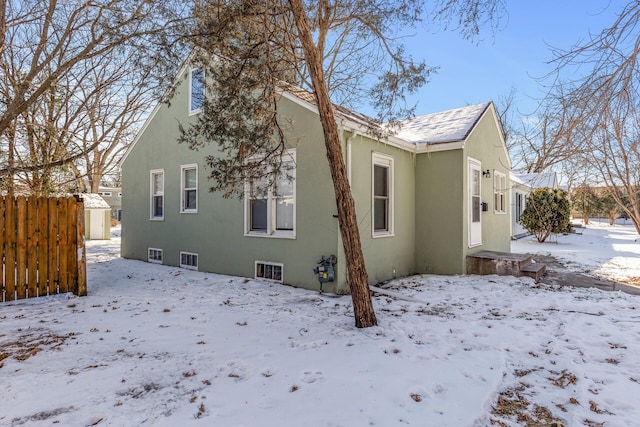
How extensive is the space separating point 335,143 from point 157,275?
595cm

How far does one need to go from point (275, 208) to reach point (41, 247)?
408cm

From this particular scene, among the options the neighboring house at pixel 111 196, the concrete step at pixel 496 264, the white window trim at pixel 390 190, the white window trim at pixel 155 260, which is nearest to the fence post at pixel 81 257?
the white window trim at pixel 155 260

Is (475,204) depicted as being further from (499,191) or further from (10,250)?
(10,250)

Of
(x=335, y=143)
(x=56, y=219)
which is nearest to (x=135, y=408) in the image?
(x=335, y=143)

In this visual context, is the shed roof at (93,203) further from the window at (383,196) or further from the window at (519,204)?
the window at (519,204)

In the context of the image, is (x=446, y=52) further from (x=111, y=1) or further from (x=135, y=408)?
(x=135, y=408)

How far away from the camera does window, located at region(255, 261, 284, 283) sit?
23.7 ft

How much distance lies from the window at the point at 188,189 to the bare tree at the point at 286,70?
12.6 ft

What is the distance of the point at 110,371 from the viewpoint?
328 cm

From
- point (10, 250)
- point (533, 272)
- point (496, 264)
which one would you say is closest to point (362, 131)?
point (496, 264)

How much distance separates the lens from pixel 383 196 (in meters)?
7.60

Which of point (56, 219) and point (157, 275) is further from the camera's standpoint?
point (157, 275)

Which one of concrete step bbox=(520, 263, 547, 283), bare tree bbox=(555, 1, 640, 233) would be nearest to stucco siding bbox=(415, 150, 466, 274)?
concrete step bbox=(520, 263, 547, 283)

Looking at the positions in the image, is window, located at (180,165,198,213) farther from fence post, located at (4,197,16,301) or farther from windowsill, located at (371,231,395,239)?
windowsill, located at (371,231,395,239)
